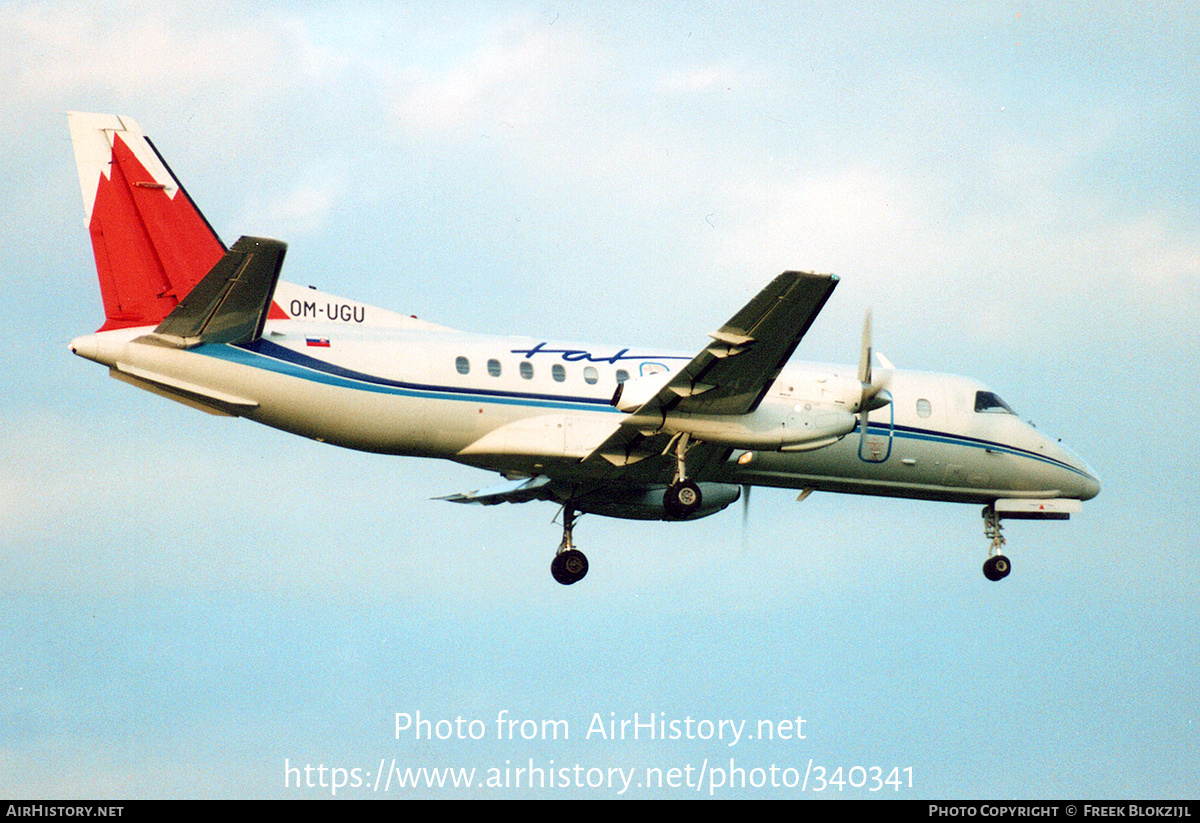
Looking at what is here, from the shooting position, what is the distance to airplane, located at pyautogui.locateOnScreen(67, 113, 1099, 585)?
2164 cm

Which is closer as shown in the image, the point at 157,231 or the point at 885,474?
the point at 157,231

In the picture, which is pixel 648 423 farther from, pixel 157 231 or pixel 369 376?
pixel 157 231

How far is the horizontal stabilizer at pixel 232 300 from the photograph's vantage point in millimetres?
20219

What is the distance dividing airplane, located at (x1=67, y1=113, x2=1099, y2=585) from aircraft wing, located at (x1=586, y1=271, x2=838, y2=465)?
0.11 ft

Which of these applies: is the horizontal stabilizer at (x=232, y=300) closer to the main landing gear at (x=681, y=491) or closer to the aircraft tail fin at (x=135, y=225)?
the aircraft tail fin at (x=135, y=225)

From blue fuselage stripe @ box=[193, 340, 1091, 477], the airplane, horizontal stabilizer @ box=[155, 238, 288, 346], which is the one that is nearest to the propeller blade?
the airplane

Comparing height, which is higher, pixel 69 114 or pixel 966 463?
pixel 69 114

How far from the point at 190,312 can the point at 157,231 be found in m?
2.83

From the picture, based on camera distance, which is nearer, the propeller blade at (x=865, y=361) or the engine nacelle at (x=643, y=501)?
the propeller blade at (x=865, y=361)

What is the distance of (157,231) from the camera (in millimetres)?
23344

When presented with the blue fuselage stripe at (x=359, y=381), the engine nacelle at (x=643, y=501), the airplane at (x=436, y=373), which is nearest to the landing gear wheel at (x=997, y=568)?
the airplane at (x=436, y=373)

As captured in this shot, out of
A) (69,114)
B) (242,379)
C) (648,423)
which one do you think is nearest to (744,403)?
(648,423)

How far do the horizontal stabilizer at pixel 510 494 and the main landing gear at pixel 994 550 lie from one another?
9.28m
